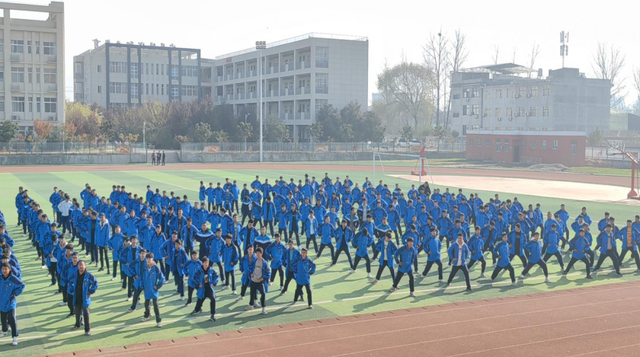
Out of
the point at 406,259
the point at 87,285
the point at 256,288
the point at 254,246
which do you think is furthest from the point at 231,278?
the point at 406,259

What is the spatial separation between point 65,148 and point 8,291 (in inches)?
1947

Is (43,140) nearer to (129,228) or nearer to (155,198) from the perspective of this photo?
(155,198)

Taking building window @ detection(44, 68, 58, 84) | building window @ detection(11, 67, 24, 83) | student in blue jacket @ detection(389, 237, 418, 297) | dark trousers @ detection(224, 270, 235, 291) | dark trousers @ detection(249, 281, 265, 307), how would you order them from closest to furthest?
1. dark trousers @ detection(249, 281, 265, 307)
2. student in blue jacket @ detection(389, 237, 418, 297)
3. dark trousers @ detection(224, 270, 235, 291)
4. building window @ detection(11, 67, 24, 83)
5. building window @ detection(44, 68, 58, 84)

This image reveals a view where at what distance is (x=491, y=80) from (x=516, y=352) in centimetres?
7956

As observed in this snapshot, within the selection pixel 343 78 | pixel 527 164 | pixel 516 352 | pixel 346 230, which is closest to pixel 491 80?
pixel 343 78

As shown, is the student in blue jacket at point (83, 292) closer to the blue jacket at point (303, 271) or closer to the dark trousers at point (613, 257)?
the blue jacket at point (303, 271)

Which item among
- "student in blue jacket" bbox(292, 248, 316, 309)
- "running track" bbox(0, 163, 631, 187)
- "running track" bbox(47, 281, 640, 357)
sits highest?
"running track" bbox(0, 163, 631, 187)

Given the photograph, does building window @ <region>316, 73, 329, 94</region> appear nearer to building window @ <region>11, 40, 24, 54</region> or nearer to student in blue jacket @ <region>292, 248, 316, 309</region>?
building window @ <region>11, 40, 24, 54</region>

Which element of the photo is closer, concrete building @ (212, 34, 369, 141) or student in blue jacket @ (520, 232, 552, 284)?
student in blue jacket @ (520, 232, 552, 284)

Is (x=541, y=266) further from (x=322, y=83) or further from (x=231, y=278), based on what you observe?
(x=322, y=83)

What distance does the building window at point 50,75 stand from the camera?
67.2 metres

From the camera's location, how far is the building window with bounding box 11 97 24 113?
66.1 meters

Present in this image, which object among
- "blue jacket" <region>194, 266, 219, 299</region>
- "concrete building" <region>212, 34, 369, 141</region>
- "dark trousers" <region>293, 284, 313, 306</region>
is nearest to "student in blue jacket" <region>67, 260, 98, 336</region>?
"blue jacket" <region>194, 266, 219, 299</region>

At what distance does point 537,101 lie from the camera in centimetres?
7812
